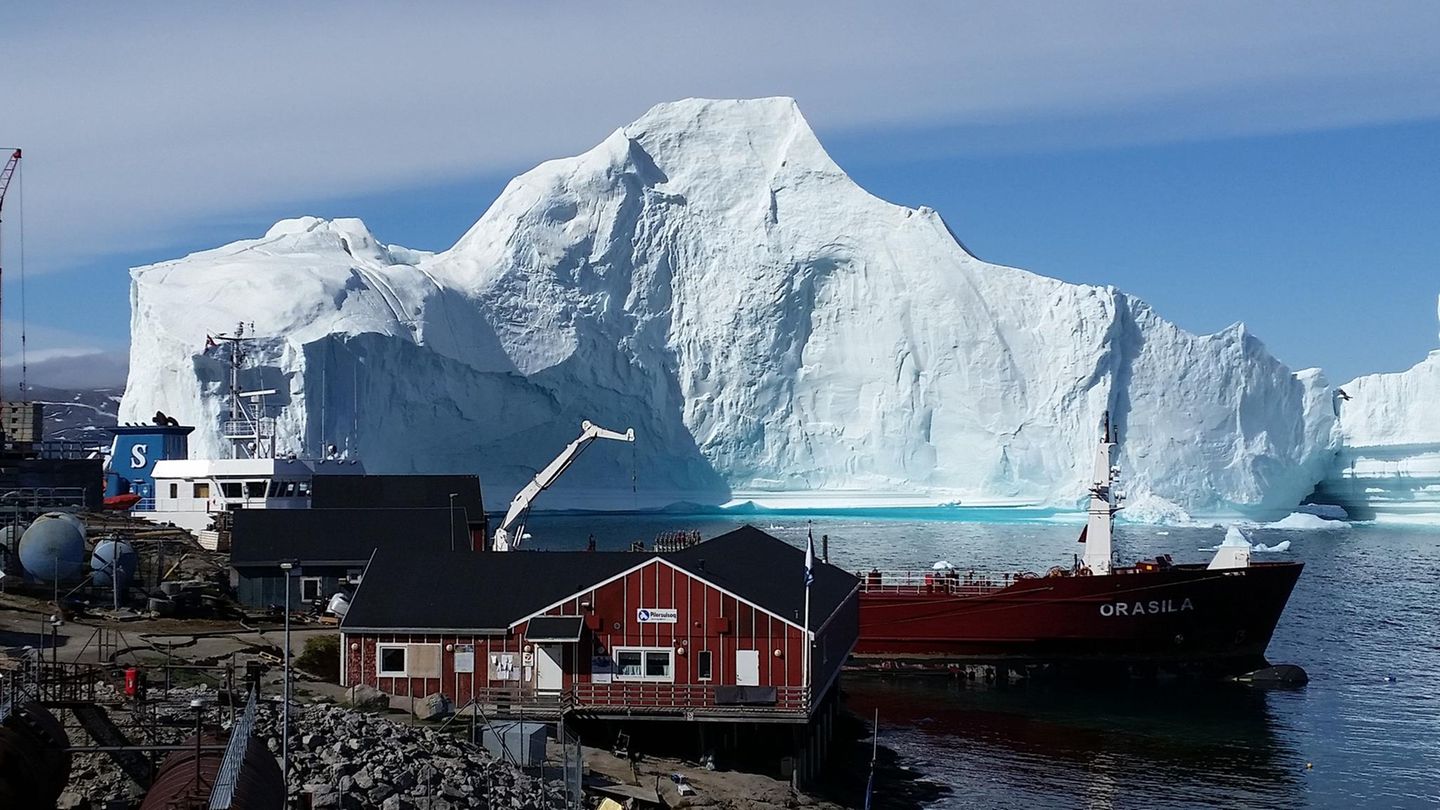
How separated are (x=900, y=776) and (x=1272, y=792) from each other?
5.33 metres

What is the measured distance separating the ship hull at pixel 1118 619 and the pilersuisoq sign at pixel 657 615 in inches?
526

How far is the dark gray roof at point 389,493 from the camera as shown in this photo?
105 feet

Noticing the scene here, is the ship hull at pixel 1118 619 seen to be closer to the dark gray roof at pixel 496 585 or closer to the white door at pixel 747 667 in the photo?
the dark gray roof at pixel 496 585

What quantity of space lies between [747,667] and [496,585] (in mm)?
3739

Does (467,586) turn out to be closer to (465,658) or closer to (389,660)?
(465,658)

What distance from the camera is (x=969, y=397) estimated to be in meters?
69.6

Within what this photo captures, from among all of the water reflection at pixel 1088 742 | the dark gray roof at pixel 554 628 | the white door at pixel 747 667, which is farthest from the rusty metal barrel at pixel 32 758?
the water reflection at pixel 1088 742

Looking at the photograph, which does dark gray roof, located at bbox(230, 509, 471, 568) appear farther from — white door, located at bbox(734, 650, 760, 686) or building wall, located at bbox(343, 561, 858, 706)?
white door, located at bbox(734, 650, 760, 686)

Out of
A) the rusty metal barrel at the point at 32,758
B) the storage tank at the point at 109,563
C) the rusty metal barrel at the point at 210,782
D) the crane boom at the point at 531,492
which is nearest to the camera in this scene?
the rusty metal barrel at the point at 210,782

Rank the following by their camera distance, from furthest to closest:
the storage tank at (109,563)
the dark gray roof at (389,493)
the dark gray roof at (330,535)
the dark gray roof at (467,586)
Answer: the dark gray roof at (389,493) → the dark gray roof at (330,535) → the storage tank at (109,563) → the dark gray roof at (467,586)

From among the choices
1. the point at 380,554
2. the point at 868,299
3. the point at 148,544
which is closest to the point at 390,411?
the point at 868,299

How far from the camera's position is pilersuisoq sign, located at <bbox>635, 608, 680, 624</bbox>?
20.4 metres

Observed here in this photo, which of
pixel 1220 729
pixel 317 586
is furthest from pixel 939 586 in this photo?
pixel 317 586

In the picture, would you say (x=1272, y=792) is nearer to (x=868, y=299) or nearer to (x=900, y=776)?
(x=900, y=776)
